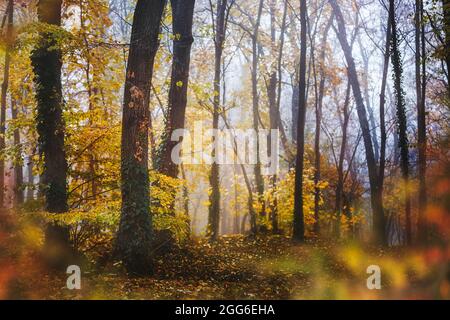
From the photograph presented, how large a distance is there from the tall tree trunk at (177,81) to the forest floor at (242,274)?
267 centimetres

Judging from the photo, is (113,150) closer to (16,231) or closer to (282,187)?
(16,231)

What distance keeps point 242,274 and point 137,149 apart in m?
4.17

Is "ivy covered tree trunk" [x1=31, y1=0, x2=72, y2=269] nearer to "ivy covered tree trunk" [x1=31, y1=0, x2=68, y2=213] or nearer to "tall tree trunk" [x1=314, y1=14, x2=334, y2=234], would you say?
"ivy covered tree trunk" [x1=31, y1=0, x2=68, y2=213]

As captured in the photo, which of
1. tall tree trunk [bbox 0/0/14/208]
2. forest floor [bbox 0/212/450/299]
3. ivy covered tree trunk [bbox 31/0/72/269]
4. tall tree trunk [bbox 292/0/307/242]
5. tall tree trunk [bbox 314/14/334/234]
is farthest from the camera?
tall tree trunk [bbox 314/14/334/234]

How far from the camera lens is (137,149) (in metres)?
8.13

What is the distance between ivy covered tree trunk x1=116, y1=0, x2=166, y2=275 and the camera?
26.3 ft

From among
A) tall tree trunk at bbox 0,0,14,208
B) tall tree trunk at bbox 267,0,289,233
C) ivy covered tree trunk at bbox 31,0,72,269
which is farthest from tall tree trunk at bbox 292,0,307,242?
tall tree trunk at bbox 0,0,14,208

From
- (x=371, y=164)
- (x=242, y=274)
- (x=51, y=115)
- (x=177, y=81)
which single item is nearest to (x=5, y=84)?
(x=51, y=115)

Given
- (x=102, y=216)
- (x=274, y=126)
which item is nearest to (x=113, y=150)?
(x=102, y=216)

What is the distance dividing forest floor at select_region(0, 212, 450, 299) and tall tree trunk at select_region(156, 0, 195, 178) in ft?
8.76

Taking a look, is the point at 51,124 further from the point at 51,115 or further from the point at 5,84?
the point at 5,84

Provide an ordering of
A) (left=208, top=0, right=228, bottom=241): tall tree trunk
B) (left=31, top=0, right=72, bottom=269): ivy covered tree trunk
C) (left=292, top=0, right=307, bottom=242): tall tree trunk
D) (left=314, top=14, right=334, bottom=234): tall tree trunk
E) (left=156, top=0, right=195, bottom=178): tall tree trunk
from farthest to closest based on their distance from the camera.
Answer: (left=314, top=14, right=334, bottom=234): tall tree trunk < (left=208, top=0, right=228, bottom=241): tall tree trunk < (left=292, top=0, right=307, bottom=242): tall tree trunk < (left=156, top=0, right=195, bottom=178): tall tree trunk < (left=31, top=0, right=72, bottom=269): ivy covered tree trunk

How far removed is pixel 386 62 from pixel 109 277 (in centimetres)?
1573

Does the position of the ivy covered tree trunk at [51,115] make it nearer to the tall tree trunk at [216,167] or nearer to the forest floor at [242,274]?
the forest floor at [242,274]
